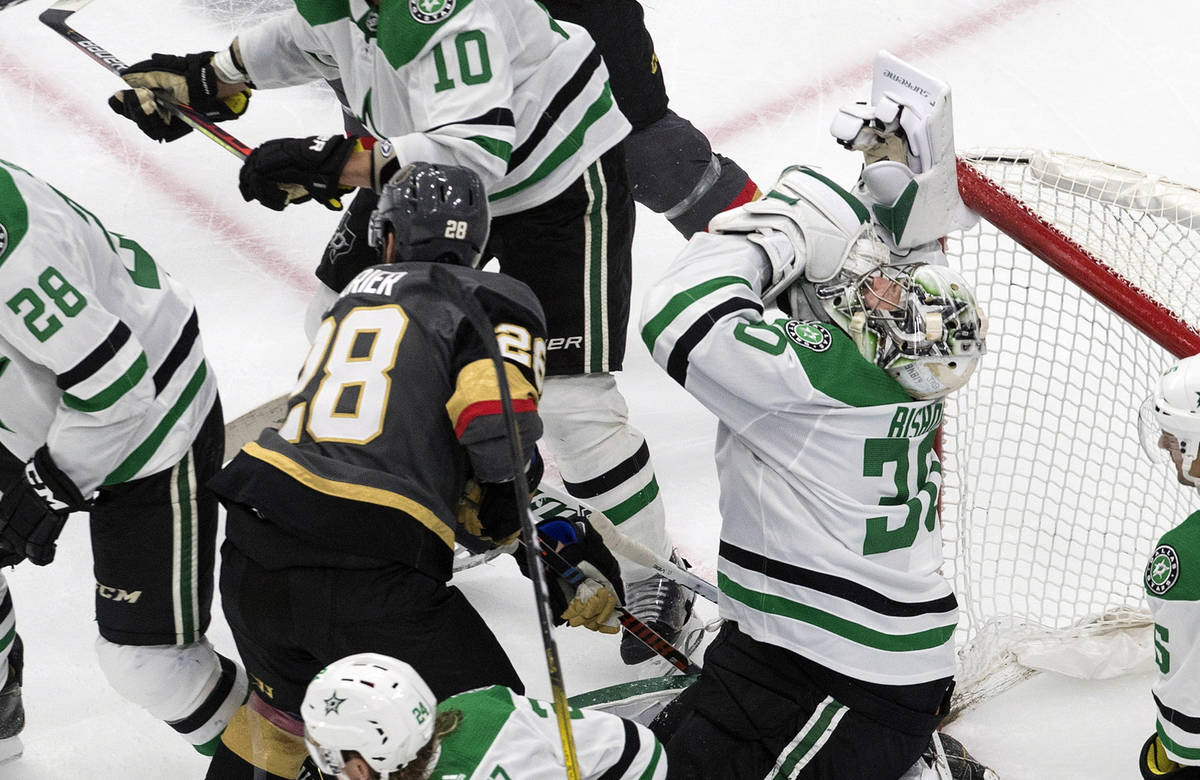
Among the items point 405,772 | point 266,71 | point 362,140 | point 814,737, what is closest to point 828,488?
point 814,737

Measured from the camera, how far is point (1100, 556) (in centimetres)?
278

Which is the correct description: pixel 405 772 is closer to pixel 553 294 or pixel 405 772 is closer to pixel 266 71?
pixel 553 294

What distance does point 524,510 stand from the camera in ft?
5.32

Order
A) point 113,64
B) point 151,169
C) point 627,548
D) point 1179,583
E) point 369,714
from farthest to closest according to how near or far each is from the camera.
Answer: point 151,169 → point 113,64 → point 627,548 → point 1179,583 → point 369,714

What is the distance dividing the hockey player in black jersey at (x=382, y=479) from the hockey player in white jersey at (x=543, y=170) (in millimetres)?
477

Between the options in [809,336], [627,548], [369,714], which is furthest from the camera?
[627,548]

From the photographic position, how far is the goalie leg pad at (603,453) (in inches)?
99.3

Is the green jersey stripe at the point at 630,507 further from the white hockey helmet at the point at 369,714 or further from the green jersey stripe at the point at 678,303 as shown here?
the white hockey helmet at the point at 369,714

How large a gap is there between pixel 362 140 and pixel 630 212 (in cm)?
53

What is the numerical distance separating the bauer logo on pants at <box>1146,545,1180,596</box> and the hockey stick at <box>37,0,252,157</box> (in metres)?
1.67

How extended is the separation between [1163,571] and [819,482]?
0.44 meters

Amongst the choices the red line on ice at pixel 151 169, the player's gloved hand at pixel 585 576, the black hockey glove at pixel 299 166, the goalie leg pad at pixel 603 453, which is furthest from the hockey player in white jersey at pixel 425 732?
the red line on ice at pixel 151 169

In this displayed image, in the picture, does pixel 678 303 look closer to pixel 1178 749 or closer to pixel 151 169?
pixel 1178 749

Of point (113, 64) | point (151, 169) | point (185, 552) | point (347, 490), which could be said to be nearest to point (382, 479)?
point (347, 490)
